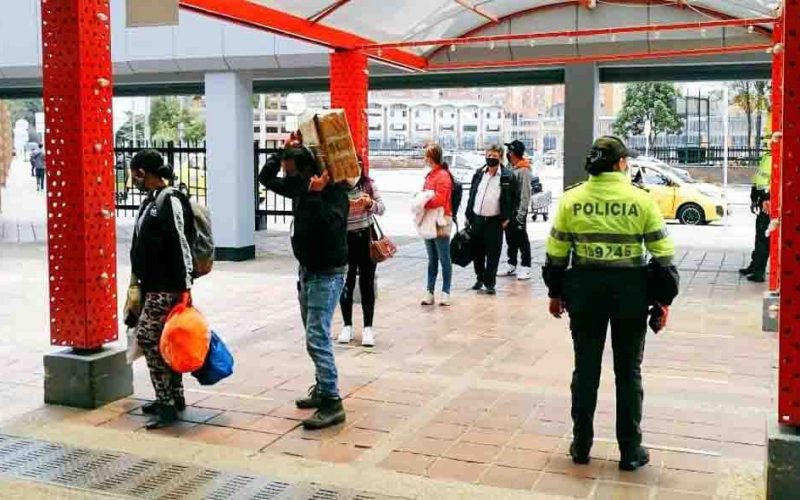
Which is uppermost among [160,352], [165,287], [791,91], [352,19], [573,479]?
[352,19]

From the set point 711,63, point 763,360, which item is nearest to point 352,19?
point 763,360

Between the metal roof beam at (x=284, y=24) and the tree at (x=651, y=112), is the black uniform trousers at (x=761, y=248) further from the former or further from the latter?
the tree at (x=651, y=112)

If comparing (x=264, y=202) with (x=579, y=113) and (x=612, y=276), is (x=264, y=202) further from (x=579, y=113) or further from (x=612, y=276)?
(x=612, y=276)

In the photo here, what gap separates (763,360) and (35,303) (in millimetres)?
7468

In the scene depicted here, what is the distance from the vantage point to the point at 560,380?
6559 mm

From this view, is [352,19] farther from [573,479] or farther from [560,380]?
[573,479]

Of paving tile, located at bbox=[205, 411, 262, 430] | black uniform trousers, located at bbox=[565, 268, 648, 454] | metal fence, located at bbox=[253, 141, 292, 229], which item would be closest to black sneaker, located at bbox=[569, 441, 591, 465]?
black uniform trousers, located at bbox=[565, 268, 648, 454]

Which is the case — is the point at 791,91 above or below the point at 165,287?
above

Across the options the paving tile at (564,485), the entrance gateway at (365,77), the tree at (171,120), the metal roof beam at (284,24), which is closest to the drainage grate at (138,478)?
the paving tile at (564,485)

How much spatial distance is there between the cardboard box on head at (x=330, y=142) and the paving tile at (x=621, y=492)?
7.27 ft

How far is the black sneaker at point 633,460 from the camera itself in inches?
185

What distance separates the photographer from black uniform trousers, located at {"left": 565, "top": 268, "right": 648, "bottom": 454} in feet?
15.0

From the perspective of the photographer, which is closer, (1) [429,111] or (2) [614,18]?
(2) [614,18]

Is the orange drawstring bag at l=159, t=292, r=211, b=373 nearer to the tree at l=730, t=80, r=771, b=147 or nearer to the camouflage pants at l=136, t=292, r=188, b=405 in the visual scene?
the camouflage pants at l=136, t=292, r=188, b=405
